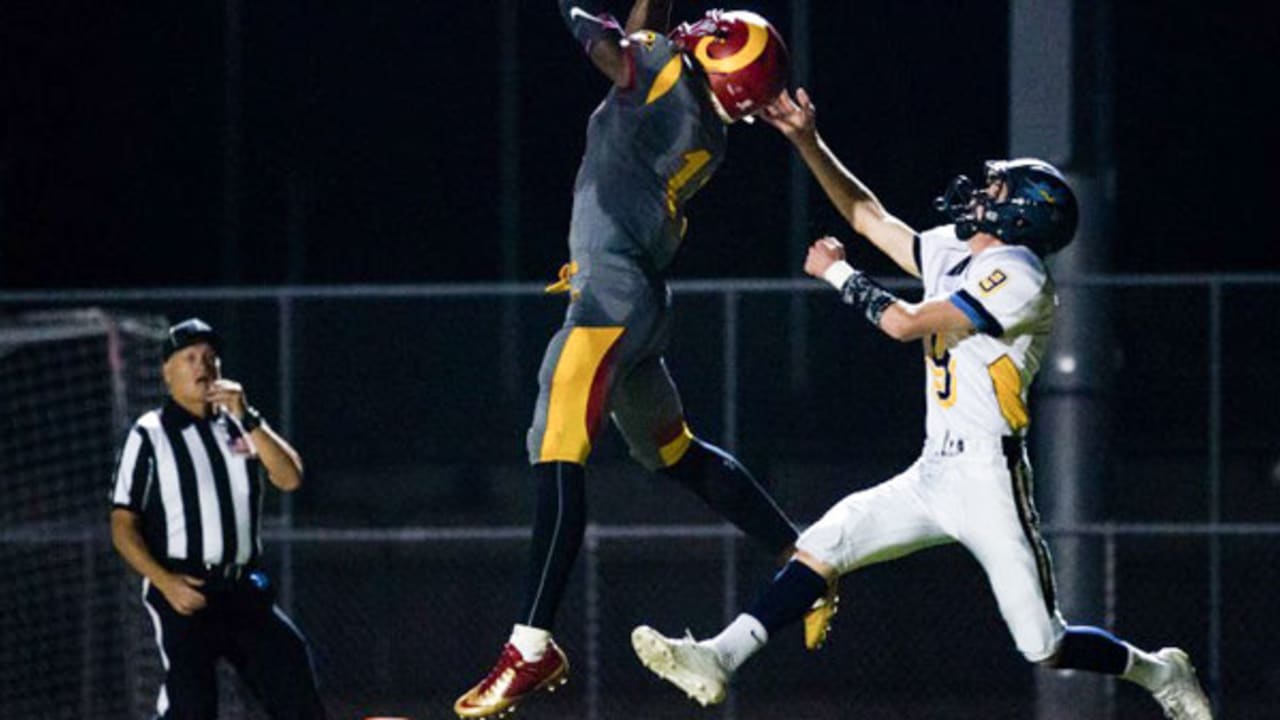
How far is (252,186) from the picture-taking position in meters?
28.8

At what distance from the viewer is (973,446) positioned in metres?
7.08

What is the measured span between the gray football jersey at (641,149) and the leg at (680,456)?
0.43 metres

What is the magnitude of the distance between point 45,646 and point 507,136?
1794 cm

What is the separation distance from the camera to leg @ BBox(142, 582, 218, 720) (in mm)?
7969

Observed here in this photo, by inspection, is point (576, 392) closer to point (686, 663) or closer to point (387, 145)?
point (686, 663)

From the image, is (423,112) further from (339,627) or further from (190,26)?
(339,627)

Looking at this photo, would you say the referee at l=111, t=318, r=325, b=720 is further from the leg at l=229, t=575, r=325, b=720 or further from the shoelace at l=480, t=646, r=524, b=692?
the shoelace at l=480, t=646, r=524, b=692

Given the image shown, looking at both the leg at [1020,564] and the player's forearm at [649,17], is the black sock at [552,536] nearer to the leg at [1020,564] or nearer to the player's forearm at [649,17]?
the leg at [1020,564]

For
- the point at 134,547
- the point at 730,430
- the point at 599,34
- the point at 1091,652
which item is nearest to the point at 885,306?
the point at 599,34

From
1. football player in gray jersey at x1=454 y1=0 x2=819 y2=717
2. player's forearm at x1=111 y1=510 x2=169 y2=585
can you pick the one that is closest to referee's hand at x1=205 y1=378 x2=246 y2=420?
player's forearm at x1=111 y1=510 x2=169 y2=585

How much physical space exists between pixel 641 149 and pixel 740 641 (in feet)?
5.09

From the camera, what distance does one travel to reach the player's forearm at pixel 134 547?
8.06m

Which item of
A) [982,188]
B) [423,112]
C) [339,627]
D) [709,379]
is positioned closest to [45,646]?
[339,627]

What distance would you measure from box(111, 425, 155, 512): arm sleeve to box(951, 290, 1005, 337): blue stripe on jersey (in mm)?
3133
